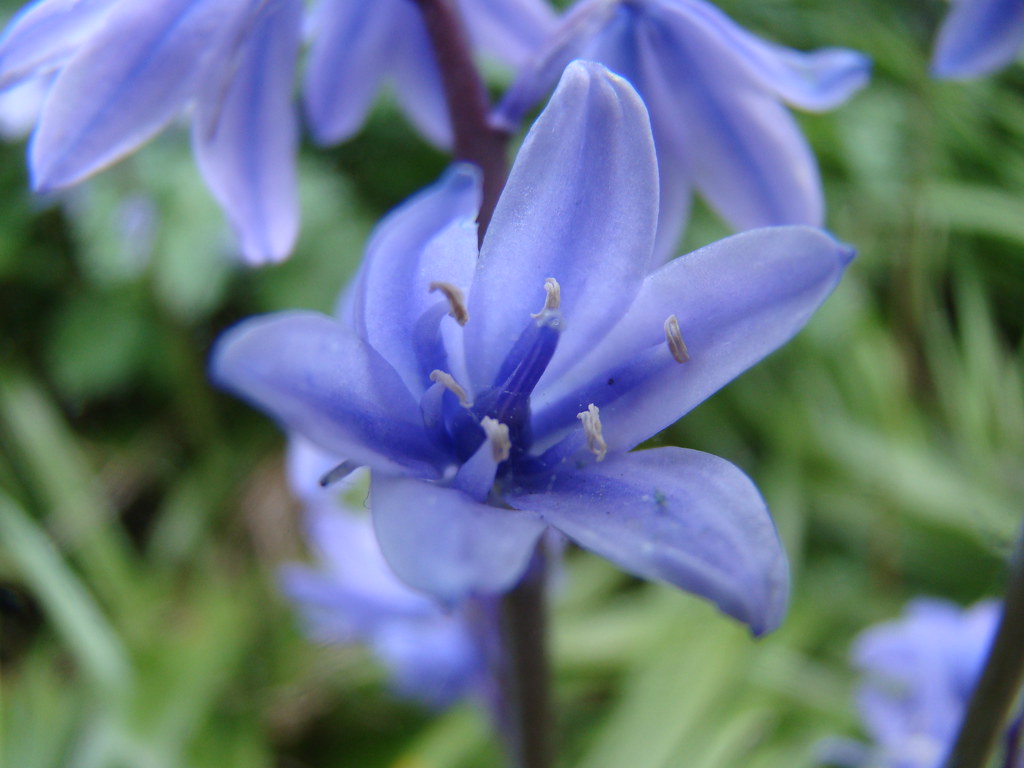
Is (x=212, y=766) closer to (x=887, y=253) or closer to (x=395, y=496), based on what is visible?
(x=395, y=496)

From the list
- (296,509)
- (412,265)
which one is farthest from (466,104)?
(296,509)

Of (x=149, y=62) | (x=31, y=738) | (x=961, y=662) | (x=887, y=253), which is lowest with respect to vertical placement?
(x=887, y=253)

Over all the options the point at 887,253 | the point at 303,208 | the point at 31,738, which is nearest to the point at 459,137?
the point at 31,738

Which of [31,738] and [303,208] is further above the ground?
[303,208]

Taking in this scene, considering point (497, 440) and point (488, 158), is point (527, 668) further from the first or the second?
point (488, 158)

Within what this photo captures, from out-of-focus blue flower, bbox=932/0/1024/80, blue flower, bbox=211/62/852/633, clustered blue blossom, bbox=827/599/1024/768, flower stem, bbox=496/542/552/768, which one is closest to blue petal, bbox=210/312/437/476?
blue flower, bbox=211/62/852/633

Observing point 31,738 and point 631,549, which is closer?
point 631,549

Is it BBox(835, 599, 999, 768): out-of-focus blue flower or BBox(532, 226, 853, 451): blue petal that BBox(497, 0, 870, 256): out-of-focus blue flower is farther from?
BBox(835, 599, 999, 768): out-of-focus blue flower
